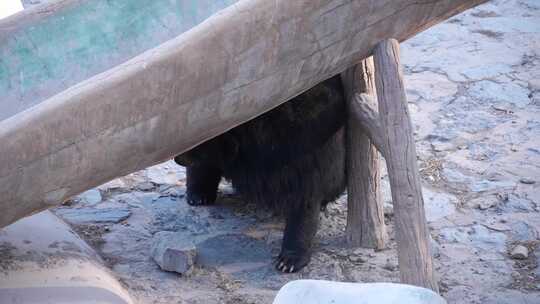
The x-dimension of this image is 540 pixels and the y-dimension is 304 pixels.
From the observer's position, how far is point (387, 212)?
4613mm

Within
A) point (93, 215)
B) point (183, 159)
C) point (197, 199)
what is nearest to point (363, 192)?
point (183, 159)

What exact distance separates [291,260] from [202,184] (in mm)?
855

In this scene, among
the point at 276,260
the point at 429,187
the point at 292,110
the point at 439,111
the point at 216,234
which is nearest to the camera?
the point at 292,110

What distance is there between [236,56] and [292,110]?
0.87m

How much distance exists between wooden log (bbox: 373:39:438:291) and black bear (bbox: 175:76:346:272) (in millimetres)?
456

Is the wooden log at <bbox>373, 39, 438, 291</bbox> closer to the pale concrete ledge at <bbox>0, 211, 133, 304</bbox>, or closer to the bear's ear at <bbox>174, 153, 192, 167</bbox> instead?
the bear's ear at <bbox>174, 153, 192, 167</bbox>

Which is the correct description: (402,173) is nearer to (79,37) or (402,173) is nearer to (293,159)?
(293,159)

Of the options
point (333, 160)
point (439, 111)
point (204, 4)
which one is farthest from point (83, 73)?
point (439, 111)

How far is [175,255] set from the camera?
4062mm

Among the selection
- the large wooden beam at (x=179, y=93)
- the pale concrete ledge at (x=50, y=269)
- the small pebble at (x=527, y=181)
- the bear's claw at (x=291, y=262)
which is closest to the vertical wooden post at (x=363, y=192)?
the bear's claw at (x=291, y=262)

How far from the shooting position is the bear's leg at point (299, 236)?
4.14 metres

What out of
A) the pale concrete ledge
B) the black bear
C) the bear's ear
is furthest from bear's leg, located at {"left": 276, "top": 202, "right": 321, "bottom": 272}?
the pale concrete ledge

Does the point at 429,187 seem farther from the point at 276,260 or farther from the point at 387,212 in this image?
the point at 276,260

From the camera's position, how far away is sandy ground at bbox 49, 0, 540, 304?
3.99 metres
